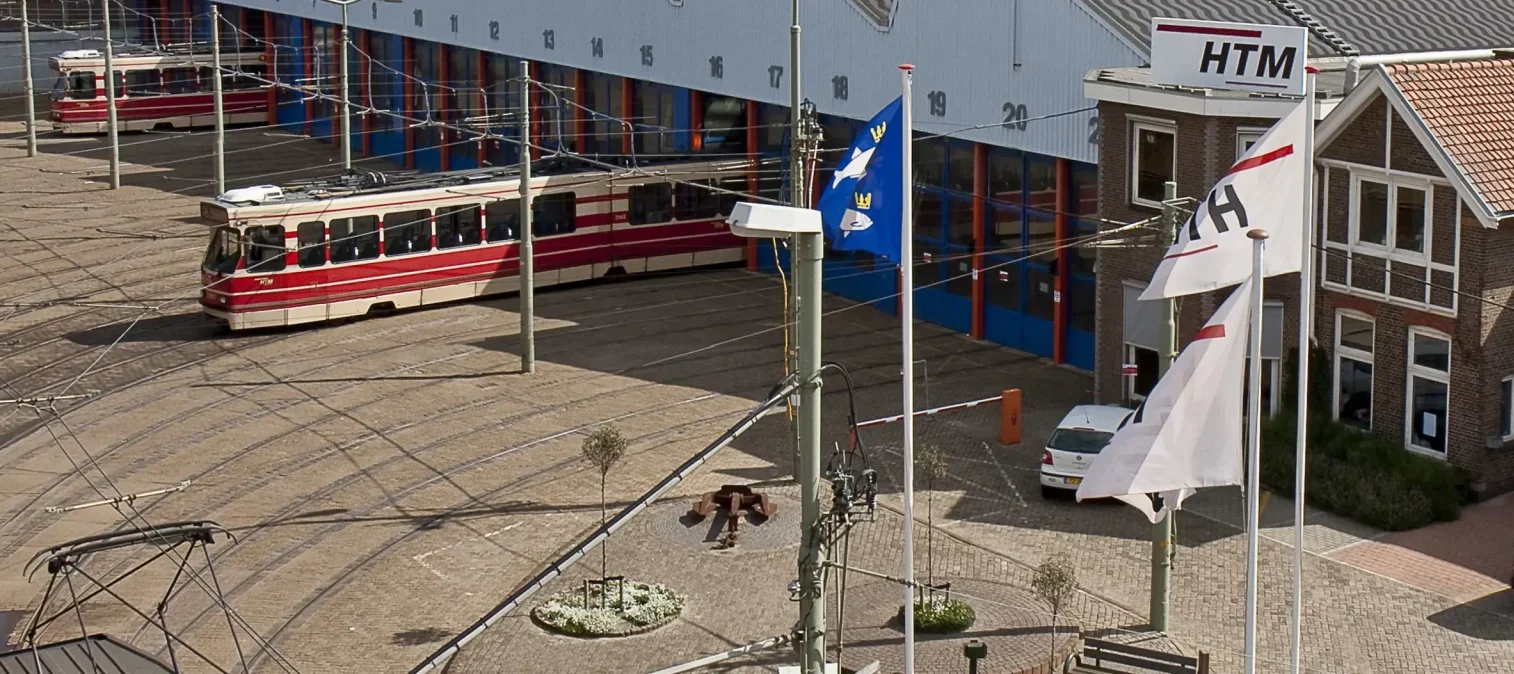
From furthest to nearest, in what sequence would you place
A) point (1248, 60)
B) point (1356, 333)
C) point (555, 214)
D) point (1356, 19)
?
point (555, 214), point (1356, 19), point (1356, 333), point (1248, 60)

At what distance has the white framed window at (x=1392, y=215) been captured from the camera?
33.0m

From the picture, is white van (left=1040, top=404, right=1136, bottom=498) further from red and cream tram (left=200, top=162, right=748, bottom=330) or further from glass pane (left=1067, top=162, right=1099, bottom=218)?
red and cream tram (left=200, top=162, right=748, bottom=330)

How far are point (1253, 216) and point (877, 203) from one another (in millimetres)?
4311

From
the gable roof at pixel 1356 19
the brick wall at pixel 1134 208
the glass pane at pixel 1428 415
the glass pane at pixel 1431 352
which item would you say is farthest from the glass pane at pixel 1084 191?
the glass pane at pixel 1428 415

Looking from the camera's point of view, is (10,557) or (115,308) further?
(115,308)

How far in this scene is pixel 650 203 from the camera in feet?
169

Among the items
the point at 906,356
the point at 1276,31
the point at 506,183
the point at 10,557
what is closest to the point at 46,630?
the point at 10,557

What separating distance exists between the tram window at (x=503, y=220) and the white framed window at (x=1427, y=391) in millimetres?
22518

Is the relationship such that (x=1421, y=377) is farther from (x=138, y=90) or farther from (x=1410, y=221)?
(x=138, y=90)

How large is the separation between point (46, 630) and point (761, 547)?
10.5 m

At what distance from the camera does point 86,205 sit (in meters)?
61.5

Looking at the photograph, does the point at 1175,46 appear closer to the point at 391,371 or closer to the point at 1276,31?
the point at 1276,31

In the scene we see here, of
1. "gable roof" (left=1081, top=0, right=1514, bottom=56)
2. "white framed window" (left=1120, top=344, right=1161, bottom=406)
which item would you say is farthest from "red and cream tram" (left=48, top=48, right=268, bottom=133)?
"white framed window" (left=1120, top=344, right=1161, bottom=406)

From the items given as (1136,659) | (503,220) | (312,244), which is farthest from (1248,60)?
(312,244)
